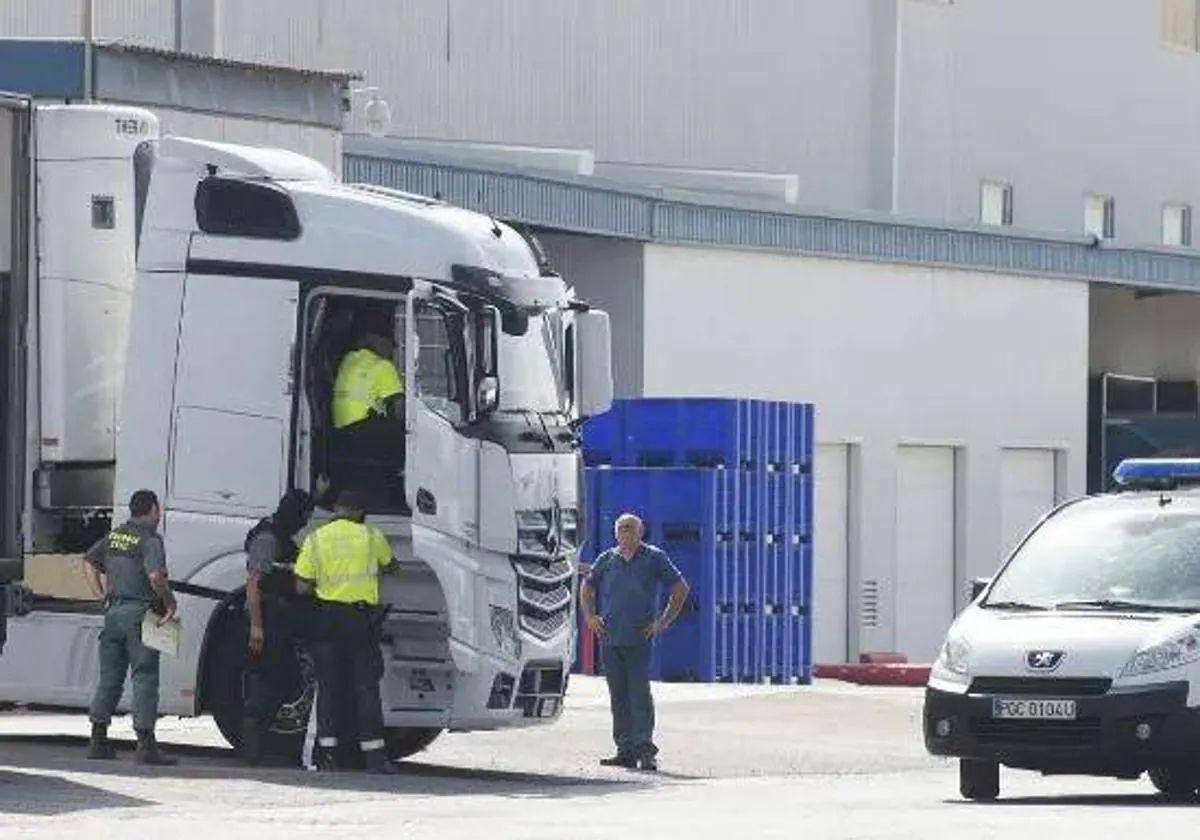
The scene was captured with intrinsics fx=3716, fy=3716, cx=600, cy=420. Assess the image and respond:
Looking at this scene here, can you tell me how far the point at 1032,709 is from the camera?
66.8 ft

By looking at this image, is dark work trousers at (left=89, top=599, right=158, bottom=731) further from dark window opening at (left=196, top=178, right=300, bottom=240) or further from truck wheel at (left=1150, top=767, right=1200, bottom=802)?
truck wheel at (left=1150, top=767, right=1200, bottom=802)

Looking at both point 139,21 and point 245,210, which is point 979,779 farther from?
point 139,21

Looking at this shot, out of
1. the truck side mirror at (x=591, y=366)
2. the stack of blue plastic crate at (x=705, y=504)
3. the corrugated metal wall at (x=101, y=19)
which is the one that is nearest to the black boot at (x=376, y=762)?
the truck side mirror at (x=591, y=366)

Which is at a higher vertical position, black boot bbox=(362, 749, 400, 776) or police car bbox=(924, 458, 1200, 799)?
police car bbox=(924, 458, 1200, 799)

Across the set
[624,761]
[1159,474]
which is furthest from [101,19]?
[1159,474]

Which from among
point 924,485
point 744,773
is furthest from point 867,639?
point 744,773

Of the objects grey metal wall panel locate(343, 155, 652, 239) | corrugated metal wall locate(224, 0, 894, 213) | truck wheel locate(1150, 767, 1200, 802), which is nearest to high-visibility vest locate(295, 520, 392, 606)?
truck wheel locate(1150, 767, 1200, 802)

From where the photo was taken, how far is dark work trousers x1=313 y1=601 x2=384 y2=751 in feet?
70.5

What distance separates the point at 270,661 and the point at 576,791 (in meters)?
2.00

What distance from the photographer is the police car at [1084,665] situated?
66.1 feet

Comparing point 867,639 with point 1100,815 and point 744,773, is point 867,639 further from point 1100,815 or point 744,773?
point 1100,815

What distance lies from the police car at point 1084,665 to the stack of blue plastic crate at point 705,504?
12.1m

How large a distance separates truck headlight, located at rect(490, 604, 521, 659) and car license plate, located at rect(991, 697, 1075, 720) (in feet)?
10.1

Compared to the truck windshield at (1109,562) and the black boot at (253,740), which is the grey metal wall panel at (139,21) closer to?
the black boot at (253,740)
